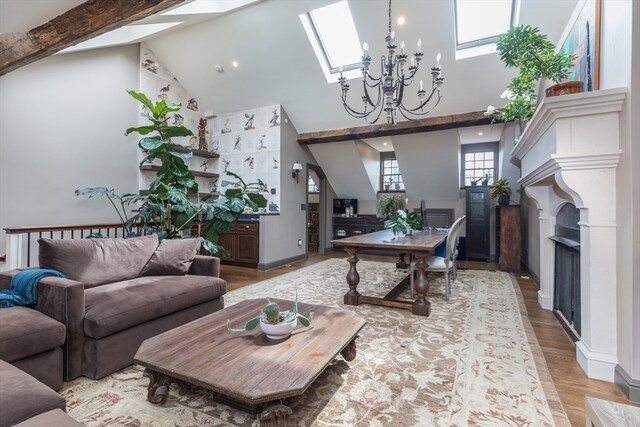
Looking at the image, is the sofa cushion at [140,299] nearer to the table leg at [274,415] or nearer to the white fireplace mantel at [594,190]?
the table leg at [274,415]

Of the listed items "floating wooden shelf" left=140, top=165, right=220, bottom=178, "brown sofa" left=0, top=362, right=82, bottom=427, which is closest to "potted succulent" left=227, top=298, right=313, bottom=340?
"brown sofa" left=0, top=362, right=82, bottom=427

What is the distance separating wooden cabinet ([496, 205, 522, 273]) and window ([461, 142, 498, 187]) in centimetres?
182

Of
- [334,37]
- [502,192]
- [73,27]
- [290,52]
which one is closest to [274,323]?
[73,27]

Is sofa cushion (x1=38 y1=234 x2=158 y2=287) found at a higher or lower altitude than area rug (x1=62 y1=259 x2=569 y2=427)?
higher

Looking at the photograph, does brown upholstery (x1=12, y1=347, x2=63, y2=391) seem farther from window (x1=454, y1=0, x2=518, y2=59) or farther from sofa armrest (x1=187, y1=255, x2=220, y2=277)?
window (x1=454, y1=0, x2=518, y2=59)

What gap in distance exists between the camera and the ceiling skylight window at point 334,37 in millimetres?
4395

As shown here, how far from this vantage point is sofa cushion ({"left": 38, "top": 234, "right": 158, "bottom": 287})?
2129 mm

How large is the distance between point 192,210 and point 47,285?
2027mm

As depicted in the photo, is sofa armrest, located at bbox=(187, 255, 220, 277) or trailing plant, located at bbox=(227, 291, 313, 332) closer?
trailing plant, located at bbox=(227, 291, 313, 332)

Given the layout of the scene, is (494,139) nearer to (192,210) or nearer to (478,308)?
(478,308)

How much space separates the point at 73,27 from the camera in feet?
9.28

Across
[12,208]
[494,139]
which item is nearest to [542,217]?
[494,139]

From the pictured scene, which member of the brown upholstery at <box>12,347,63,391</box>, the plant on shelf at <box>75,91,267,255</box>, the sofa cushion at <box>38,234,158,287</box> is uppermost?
the plant on shelf at <box>75,91,267,255</box>

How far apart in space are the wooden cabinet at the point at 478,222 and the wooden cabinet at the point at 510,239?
102 cm
